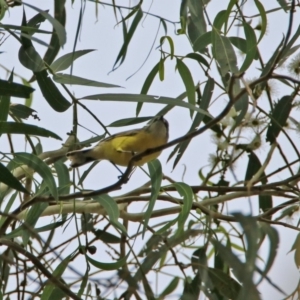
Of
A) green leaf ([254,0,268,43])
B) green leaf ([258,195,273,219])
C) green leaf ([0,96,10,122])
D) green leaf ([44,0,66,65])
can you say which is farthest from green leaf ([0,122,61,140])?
green leaf ([258,195,273,219])

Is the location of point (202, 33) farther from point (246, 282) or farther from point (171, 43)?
point (246, 282)

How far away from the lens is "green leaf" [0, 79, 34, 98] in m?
1.67

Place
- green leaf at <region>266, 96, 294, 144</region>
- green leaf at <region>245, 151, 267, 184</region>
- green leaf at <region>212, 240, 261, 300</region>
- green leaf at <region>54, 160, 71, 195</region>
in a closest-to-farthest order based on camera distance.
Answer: green leaf at <region>212, 240, 261, 300</region>, green leaf at <region>54, 160, 71, 195</region>, green leaf at <region>266, 96, 294, 144</region>, green leaf at <region>245, 151, 267, 184</region>

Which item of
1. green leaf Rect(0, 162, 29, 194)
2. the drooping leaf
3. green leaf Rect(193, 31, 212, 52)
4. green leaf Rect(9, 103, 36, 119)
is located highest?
green leaf Rect(9, 103, 36, 119)

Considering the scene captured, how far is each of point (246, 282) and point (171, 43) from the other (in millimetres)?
1178

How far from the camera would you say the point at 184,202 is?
190cm

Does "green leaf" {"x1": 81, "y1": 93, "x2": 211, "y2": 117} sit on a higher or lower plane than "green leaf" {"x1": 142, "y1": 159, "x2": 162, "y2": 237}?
higher

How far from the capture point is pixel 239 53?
7.38 feet

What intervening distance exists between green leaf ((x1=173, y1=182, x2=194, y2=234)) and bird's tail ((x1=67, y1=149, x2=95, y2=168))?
0.30 metres

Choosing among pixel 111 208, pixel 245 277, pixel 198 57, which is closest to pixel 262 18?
pixel 198 57

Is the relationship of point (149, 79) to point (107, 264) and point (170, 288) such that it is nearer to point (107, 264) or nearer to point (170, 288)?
point (107, 264)

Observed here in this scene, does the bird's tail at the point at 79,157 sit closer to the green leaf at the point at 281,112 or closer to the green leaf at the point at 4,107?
the green leaf at the point at 4,107

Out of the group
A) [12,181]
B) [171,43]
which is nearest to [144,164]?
[171,43]

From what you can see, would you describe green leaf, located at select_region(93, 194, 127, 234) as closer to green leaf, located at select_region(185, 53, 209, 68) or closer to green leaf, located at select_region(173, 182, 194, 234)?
green leaf, located at select_region(173, 182, 194, 234)
